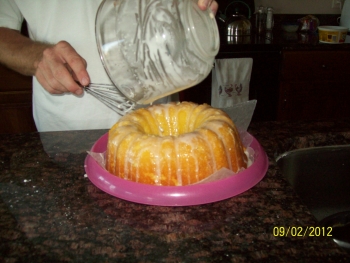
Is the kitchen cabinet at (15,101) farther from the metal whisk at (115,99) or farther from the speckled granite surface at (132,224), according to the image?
the speckled granite surface at (132,224)

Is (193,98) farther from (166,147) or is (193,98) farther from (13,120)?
(166,147)

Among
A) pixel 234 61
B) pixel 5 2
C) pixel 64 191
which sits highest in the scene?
pixel 5 2

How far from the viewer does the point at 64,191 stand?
810mm

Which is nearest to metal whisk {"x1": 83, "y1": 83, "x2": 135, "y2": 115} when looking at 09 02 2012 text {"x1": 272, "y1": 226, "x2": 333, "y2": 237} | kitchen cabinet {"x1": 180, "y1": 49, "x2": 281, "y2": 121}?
09 02 2012 text {"x1": 272, "y1": 226, "x2": 333, "y2": 237}

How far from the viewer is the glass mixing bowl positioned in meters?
0.82

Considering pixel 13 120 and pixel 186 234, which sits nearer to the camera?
pixel 186 234

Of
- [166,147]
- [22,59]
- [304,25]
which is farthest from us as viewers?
[304,25]

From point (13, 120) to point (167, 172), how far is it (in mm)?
2041

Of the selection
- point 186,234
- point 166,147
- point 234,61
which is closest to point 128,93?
point 166,147

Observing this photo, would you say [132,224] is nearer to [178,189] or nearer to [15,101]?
[178,189]

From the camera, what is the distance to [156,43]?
824 mm

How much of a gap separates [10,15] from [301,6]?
7.84 ft

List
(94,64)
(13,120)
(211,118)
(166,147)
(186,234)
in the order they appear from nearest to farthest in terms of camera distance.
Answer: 1. (186,234)
2. (166,147)
3. (211,118)
4. (94,64)
5. (13,120)

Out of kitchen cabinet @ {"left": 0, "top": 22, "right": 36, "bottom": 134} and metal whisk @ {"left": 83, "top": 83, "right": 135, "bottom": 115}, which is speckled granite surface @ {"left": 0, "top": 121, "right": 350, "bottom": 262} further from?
kitchen cabinet @ {"left": 0, "top": 22, "right": 36, "bottom": 134}
